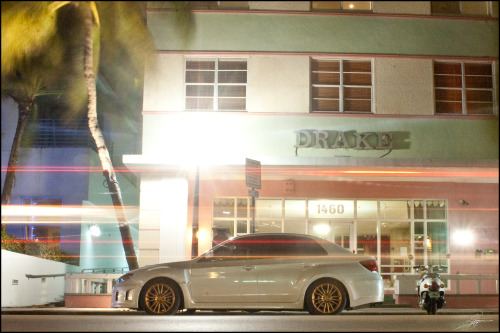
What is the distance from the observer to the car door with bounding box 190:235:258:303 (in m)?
12.8

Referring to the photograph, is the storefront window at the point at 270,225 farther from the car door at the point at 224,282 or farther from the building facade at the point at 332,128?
the car door at the point at 224,282

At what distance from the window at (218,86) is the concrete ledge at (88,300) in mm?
6345

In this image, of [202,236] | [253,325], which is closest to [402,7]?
[202,236]

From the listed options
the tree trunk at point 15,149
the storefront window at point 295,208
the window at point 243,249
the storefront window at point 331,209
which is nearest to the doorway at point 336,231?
the storefront window at point 331,209

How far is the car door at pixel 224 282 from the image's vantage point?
12.8 metres

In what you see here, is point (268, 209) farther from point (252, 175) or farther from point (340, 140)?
point (252, 175)

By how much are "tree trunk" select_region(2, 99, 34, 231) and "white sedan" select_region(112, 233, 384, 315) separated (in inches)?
464

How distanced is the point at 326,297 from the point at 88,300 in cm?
710

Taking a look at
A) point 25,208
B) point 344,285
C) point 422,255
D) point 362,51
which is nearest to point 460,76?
point 362,51

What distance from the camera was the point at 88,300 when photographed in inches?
688

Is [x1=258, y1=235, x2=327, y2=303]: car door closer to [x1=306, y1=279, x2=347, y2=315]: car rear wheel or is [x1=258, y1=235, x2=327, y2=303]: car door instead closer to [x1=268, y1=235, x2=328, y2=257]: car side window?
[x1=268, y1=235, x2=328, y2=257]: car side window

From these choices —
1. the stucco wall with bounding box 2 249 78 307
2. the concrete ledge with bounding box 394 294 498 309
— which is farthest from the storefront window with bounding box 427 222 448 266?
the stucco wall with bounding box 2 249 78 307

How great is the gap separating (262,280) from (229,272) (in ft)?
1.98

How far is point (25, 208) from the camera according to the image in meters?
24.7
